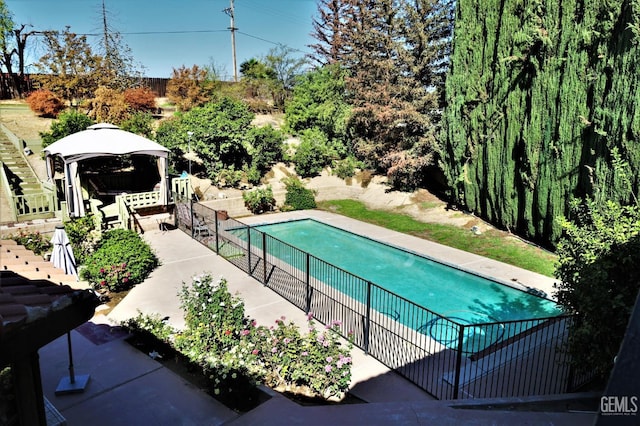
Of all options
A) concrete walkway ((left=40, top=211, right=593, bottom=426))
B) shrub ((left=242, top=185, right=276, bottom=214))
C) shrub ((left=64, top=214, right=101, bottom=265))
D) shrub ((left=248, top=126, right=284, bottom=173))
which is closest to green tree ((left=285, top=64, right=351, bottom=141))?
shrub ((left=248, top=126, right=284, bottom=173))

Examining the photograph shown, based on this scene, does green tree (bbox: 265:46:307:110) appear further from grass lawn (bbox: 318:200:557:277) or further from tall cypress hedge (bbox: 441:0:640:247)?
tall cypress hedge (bbox: 441:0:640:247)

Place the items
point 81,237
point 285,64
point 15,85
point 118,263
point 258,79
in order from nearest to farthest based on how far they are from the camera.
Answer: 1. point 118,263
2. point 81,237
3. point 15,85
4. point 258,79
5. point 285,64

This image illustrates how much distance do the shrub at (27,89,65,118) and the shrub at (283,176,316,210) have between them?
13.9 meters

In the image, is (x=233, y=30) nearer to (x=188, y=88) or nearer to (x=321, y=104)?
(x=188, y=88)

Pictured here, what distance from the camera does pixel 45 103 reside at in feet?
69.7

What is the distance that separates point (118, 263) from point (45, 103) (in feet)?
57.7

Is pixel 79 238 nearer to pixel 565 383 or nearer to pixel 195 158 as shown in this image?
pixel 195 158

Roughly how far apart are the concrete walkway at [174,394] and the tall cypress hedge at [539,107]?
27.1 feet

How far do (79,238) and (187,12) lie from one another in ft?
90.5

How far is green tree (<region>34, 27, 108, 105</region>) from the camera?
842 inches

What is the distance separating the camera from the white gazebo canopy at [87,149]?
39.0ft

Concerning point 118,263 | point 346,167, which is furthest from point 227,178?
point 118,263

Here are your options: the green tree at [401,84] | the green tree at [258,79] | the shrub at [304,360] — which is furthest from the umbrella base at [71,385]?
the green tree at [258,79]

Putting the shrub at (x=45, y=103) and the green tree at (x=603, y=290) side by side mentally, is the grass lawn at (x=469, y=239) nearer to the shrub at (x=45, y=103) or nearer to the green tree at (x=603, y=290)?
the green tree at (x=603, y=290)
